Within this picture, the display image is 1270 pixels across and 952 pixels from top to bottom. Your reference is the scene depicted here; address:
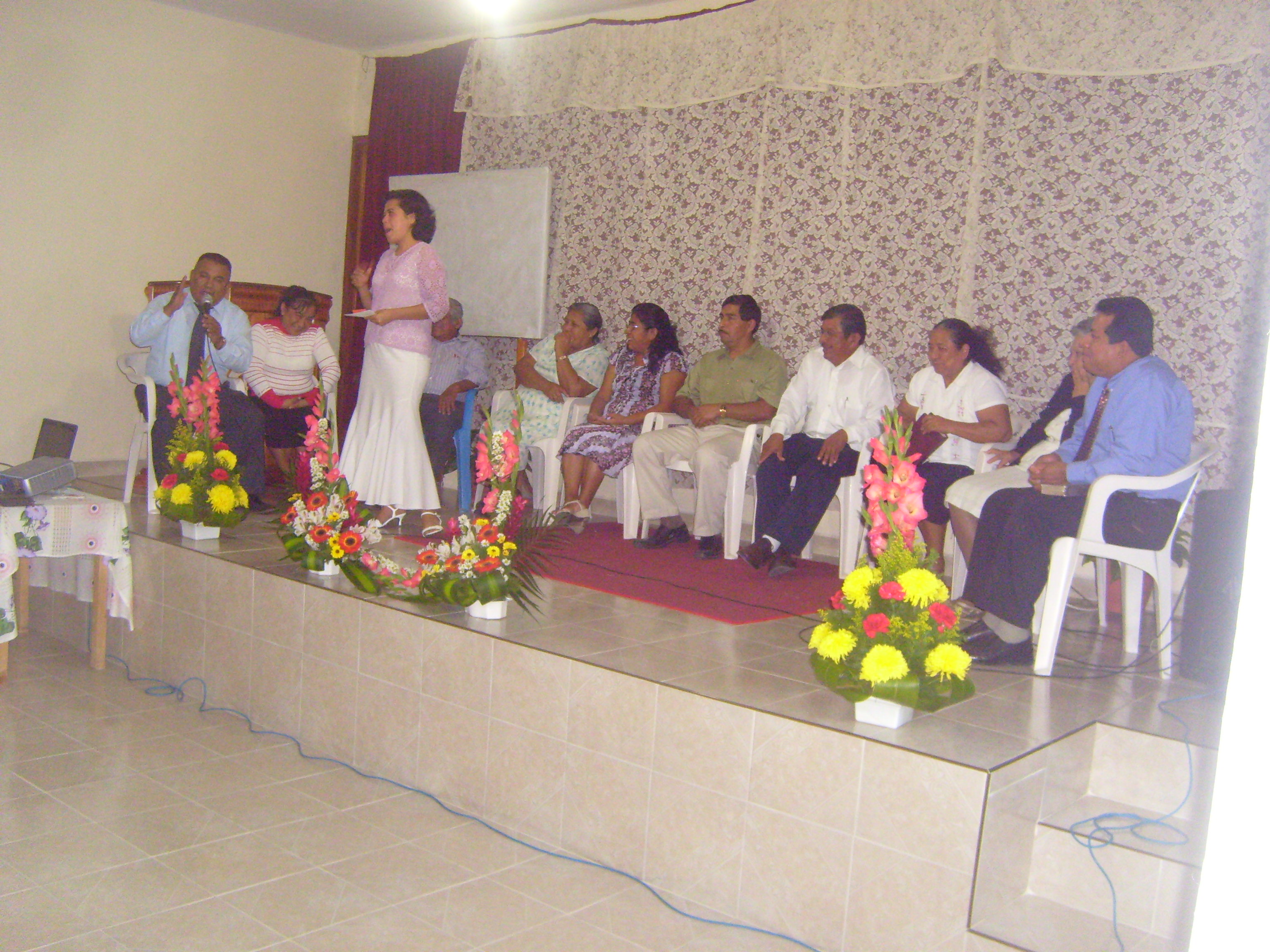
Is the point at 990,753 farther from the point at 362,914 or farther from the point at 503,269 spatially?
the point at 503,269

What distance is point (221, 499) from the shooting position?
3.72 m

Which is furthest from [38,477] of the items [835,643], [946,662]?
[946,662]

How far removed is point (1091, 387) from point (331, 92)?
562 centimetres

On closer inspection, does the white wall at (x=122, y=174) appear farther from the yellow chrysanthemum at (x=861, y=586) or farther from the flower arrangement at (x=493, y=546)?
the yellow chrysanthemum at (x=861, y=586)

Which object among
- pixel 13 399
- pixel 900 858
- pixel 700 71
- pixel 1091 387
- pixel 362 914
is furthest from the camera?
pixel 13 399

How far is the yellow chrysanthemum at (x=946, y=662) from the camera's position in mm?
2137

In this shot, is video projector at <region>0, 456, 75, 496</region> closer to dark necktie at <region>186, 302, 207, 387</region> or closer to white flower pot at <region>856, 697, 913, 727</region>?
dark necktie at <region>186, 302, 207, 387</region>

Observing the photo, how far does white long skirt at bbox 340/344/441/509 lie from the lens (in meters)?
4.30

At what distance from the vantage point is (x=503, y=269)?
6082mm

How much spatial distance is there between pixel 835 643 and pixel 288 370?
3.64 meters

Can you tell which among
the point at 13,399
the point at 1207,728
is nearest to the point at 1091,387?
the point at 1207,728

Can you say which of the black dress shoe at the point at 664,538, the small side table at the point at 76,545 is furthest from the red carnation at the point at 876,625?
the small side table at the point at 76,545

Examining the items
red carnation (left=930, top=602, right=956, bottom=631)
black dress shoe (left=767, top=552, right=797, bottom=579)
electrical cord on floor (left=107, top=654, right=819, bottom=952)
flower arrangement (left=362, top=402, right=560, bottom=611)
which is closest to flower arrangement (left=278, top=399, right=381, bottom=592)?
flower arrangement (left=362, top=402, right=560, bottom=611)

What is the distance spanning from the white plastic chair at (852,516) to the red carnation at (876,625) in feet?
5.86
